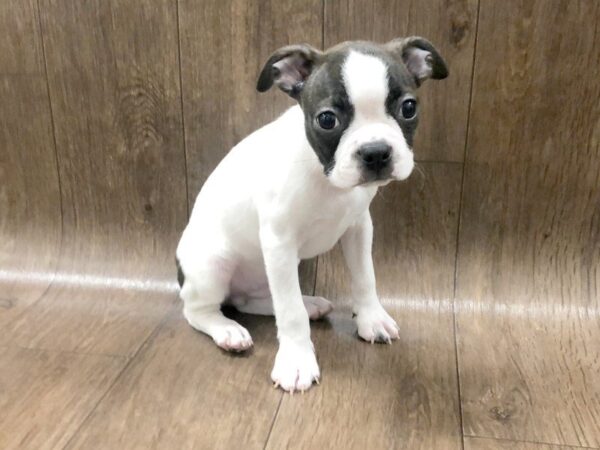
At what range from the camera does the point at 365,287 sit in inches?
64.3

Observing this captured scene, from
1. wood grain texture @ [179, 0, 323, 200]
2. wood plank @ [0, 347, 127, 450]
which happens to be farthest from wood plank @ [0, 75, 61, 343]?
wood grain texture @ [179, 0, 323, 200]

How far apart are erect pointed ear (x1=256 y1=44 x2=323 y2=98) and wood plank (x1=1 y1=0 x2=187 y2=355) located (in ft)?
1.81

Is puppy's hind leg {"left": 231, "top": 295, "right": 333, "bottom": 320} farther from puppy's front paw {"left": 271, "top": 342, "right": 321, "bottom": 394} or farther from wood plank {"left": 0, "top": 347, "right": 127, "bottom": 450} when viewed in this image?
wood plank {"left": 0, "top": 347, "right": 127, "bottom": 450}

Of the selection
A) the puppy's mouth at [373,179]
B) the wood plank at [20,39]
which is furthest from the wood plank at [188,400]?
the wood plank at [20,39]

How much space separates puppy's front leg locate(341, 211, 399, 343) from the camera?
5.29 feet

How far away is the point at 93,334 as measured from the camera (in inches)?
66.2

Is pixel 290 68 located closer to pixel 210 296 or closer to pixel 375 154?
pixel 375 154

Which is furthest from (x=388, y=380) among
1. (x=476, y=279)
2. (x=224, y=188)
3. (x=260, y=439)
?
(x=224, y=188)

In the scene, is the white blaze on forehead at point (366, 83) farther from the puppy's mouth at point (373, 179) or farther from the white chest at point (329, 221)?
the white chest at point (329, 221)

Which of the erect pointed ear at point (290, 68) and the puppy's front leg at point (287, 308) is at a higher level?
the erect pointed ear at point (290, 68)

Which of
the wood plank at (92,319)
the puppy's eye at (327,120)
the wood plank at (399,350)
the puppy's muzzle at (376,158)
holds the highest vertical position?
the puppy's eye at (327,120)

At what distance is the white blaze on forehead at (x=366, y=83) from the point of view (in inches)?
48.2

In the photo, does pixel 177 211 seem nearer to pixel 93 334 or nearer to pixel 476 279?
pixel 93 334

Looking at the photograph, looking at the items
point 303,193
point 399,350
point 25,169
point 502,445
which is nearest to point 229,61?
point 303,193
